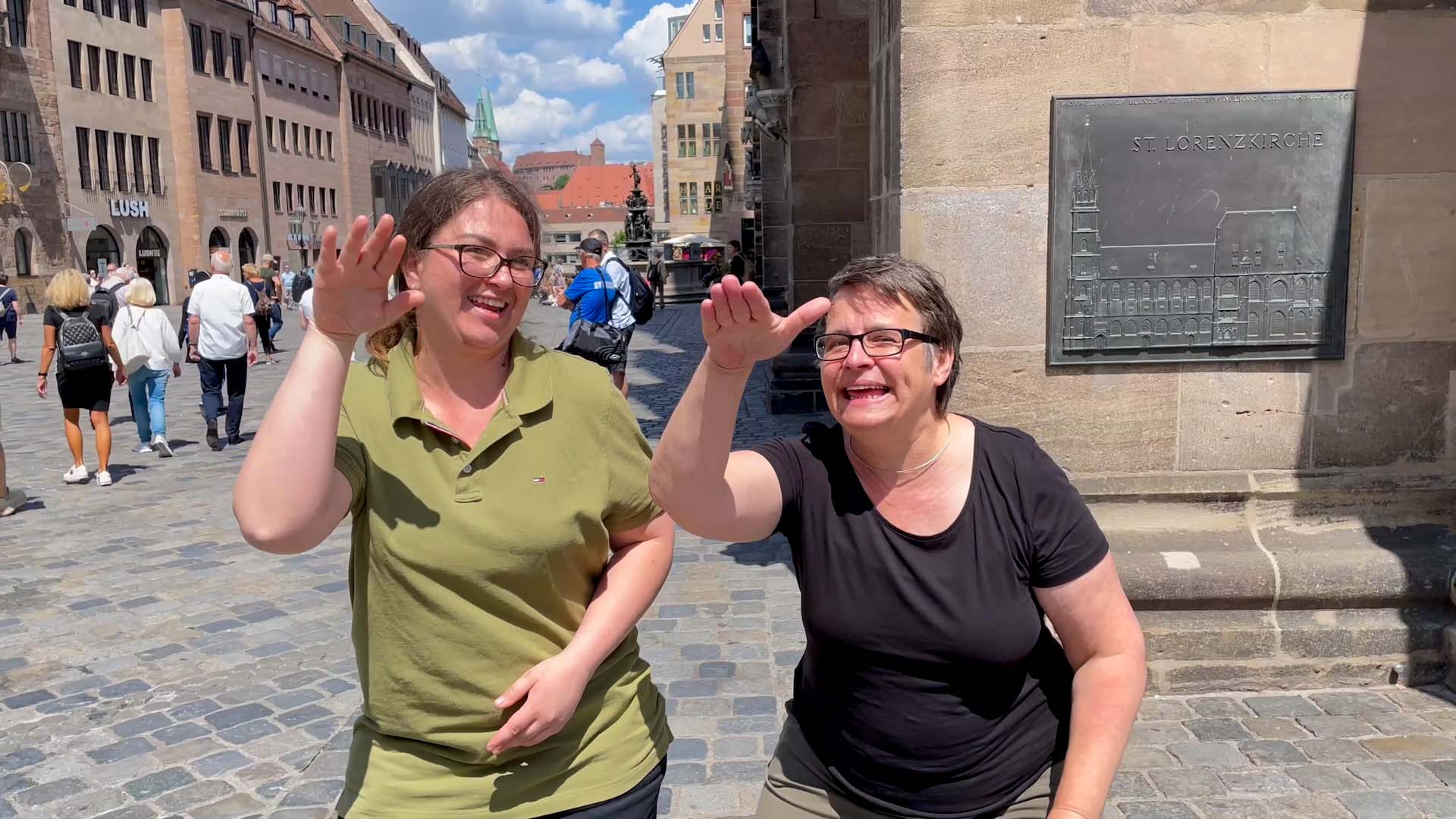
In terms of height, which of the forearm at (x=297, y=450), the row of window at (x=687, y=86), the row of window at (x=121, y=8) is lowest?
the forearm at (x=297, y=450)

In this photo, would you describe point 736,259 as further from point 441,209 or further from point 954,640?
point 954,640

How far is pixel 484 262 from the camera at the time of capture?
2086 millimetres

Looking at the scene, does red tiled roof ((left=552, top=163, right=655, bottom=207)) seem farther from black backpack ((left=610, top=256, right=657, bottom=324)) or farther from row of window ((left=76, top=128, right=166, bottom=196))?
black backpack ((left=610, top=256, right=657, bottom=324))

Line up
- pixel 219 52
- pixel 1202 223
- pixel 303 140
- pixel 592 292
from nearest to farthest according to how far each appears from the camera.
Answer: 1. pixel 1202 223
2. pixel 592 292
3. pixel 219 52
4. pixel 303 140

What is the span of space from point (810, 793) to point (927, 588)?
48 cm

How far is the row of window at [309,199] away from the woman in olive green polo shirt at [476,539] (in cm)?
5587

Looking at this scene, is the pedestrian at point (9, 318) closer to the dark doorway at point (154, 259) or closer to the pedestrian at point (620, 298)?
the pedestrian at point (620, 298)

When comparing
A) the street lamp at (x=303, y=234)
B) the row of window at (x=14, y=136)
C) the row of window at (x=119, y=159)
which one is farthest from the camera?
the street lamp at (x=303, y=234)

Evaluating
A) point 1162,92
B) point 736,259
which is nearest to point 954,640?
point 1162,92

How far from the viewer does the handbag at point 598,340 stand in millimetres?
9820

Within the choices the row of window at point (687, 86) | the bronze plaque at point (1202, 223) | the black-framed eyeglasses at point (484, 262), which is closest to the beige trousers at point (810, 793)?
the black-framed eyeglasses at point (484, 262)

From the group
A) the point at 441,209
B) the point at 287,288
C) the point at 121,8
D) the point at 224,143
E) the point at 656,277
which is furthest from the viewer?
the point at 224,143

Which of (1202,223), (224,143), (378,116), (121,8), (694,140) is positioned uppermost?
(121,8)

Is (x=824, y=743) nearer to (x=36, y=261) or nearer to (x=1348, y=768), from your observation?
(x=1348, y=768)
